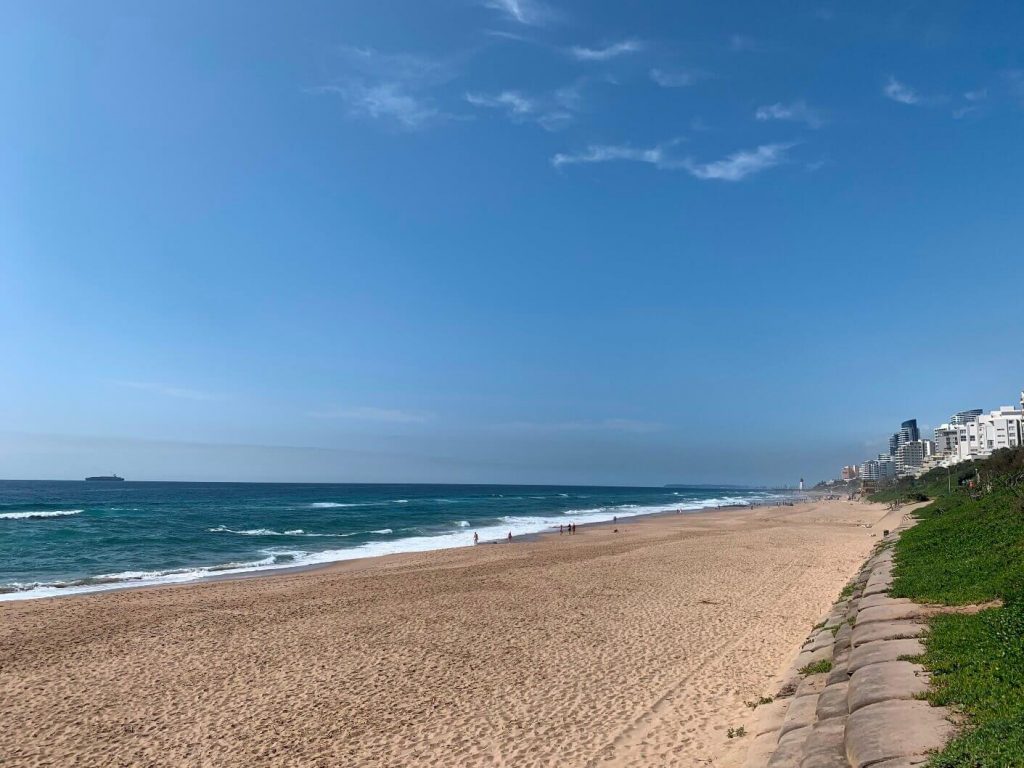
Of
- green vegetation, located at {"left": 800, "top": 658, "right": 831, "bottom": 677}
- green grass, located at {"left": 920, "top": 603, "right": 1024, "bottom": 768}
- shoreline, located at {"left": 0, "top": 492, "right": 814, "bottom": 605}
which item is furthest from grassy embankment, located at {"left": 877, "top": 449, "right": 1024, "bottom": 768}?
shoreline, located at {"left": 0, "top": 492, "right": 814, "bottom": 605}

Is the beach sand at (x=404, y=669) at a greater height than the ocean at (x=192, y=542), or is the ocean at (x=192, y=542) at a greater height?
the beach sand at (x=404, y=669)

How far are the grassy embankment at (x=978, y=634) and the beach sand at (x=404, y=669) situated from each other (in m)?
2.66

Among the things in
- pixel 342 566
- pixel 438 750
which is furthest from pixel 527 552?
pixel 438 750

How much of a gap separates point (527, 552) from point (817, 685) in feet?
85.7

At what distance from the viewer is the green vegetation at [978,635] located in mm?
5203

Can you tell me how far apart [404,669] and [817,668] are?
7.39 meters

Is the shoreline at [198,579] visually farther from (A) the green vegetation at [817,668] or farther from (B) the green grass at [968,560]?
(B) the green grass at [968,560]

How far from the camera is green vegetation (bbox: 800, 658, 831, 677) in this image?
385 inches

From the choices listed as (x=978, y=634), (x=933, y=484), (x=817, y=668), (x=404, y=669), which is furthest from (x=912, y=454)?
(x=404, y=669)

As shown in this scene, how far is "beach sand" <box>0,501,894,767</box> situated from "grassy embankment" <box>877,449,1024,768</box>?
2.66 meters

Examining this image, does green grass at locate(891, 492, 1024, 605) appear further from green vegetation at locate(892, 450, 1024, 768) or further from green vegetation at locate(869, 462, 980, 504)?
green vegetation at locate(869, 462, 980, 504)

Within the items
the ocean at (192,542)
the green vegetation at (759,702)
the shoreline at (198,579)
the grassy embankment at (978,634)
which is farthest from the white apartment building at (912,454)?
the green vegetation at (759,702)

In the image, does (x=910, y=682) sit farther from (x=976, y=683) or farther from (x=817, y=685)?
(x=817, y=685)

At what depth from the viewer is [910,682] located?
7418mm
